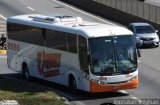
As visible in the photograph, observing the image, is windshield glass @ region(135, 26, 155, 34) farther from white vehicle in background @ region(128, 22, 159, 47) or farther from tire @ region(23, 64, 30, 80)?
tire @ region(23, 64, 30, 80)

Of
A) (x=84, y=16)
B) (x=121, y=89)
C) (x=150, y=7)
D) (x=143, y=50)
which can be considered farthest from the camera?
(x=84, y=16)

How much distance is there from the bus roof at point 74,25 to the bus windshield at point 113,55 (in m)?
0.25

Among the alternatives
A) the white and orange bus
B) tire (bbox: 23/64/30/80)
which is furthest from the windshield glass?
the white and orange bus

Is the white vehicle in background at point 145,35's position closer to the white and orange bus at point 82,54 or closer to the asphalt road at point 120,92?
the asphalt road at point 120,92

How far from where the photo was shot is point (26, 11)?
5488 centimetres

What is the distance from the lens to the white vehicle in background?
38.6m

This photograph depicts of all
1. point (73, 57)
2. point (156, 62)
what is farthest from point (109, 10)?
point (73, 57)

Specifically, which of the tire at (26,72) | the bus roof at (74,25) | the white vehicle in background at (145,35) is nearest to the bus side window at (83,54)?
the bus roof at (74,25)

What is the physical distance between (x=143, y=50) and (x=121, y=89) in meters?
16.6

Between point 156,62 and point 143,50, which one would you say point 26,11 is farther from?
point 156,62

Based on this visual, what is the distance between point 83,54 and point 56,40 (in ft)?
8.33

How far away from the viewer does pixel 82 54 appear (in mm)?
21766

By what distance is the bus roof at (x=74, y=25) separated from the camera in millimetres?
21750

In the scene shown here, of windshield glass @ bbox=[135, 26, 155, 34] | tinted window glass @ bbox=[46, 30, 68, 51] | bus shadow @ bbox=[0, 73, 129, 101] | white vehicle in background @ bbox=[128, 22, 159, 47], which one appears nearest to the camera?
bus shadow @ bbox=[0, 73, 129, 101]
